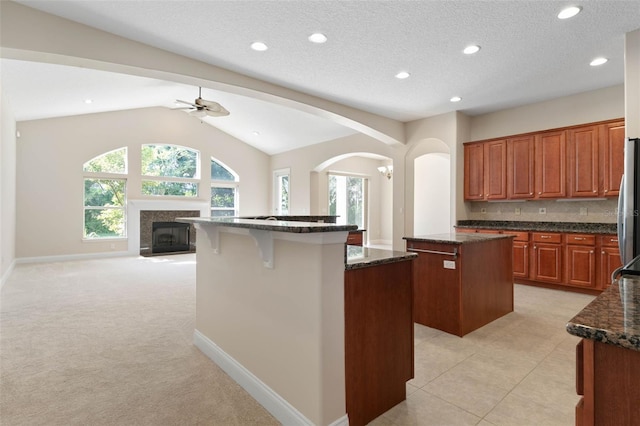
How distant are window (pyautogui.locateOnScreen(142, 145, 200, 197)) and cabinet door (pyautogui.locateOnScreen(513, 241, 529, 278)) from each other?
8.10 meters

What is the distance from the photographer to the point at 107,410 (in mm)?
1932

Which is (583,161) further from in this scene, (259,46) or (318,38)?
(259,46)

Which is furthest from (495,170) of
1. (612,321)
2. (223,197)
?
(223,197)

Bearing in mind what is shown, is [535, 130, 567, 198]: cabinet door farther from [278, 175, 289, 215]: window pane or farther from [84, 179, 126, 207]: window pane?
[84, 179, 126, 207]: window pane

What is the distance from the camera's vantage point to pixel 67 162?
7379mm

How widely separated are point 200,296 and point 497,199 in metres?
5.08

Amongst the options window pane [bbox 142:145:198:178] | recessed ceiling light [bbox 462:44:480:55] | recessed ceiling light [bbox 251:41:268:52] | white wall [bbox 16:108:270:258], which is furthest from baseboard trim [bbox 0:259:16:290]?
recessed ceiling light [bbox 462:44:480:55]

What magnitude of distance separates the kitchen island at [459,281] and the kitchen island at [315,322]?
1.12 meters

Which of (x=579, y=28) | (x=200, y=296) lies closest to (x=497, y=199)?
(x=579, y=28)

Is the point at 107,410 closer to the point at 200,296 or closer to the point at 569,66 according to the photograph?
the point at 200,296

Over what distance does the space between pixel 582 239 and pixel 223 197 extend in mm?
8746

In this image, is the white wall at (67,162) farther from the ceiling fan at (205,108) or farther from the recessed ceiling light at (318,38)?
the recessed ceiling light at (318,38)

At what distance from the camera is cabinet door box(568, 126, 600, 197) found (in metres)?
4.57

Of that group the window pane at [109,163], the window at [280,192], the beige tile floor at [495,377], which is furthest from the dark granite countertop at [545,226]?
the window pane at [109,163]
